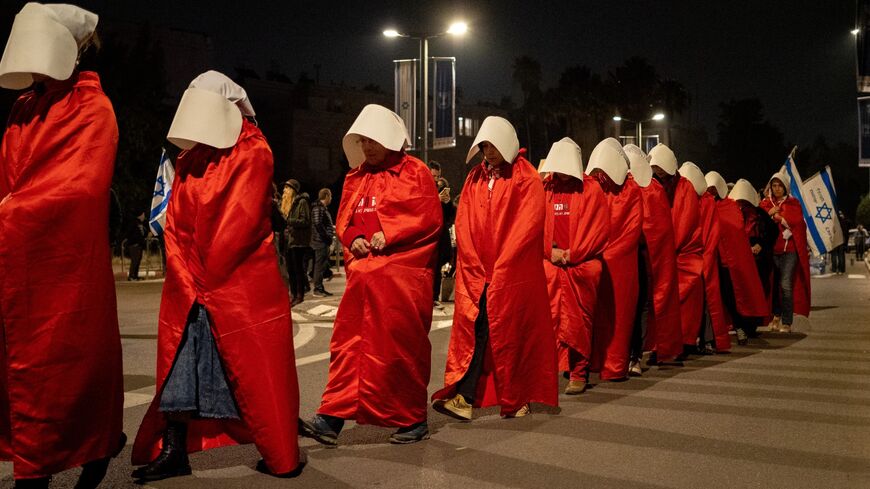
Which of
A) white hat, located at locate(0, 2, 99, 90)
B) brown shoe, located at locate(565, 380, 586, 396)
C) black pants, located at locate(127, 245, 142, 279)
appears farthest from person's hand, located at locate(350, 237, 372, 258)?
black pants, located at locate(127, 245, 142, 279)

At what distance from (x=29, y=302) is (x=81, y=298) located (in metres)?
0.23

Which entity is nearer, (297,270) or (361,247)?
(361,247)

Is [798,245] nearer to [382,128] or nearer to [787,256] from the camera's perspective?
[787,256]

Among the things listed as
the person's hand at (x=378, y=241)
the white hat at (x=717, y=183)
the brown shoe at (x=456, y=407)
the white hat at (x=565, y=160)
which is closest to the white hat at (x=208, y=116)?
the person's hand at (x=378, y=241)

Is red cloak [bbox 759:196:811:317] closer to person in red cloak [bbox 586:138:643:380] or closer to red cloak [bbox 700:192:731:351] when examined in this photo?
red cloak [bbox 700:192:731:351]

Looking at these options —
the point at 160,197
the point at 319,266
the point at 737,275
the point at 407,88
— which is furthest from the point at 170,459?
the point at 407,88

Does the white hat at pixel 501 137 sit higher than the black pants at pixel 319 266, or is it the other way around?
the white hat at pixel 501 137

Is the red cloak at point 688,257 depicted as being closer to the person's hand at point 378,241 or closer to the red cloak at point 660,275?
the red cloak at point 660,275

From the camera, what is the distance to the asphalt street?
17.7 feet

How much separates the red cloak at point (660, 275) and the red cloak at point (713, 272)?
1.12 metres

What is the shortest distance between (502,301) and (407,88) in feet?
45.7

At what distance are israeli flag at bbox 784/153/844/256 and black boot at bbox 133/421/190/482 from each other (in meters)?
14.8

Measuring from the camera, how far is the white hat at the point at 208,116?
525cm

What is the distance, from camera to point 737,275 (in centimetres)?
1193
